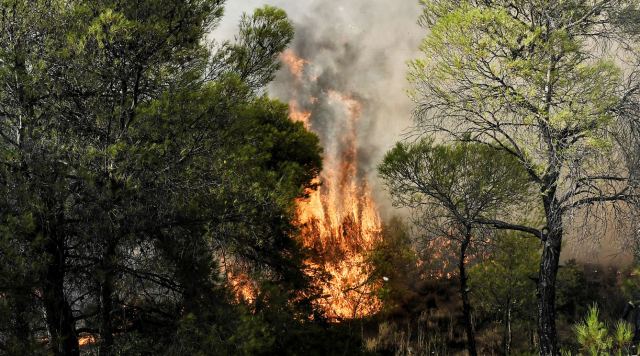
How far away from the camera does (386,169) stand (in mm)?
14469

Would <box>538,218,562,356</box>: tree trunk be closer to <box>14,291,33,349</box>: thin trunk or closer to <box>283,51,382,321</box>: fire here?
<box>14,291,33,349</box>: thin trunk

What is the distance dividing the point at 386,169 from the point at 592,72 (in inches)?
244

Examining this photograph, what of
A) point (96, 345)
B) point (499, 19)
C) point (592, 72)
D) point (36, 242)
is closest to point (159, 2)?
point (36, 242)

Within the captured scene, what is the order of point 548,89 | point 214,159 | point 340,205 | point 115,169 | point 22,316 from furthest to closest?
1. point 340,205
2. point 548,89
3. point 214,159
4. point 115,169
5. point 22,316

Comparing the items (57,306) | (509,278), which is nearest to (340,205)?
(509,278)

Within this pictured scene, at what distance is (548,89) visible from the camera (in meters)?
9.47

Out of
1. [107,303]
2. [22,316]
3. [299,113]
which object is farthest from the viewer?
[299,113]

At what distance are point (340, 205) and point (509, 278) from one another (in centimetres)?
2072

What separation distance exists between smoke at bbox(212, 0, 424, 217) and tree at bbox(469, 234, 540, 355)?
21.3m

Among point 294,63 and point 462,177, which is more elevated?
point 294,63

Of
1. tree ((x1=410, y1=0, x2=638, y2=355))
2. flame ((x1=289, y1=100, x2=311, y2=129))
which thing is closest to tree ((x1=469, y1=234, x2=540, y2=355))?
tree ((x1=410, y1=0, x2=638, y2=355))

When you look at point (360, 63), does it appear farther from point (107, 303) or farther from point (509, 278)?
point (107, 303)

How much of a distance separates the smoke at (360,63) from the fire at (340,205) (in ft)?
1.18

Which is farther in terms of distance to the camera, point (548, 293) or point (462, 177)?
point (462, 177)
